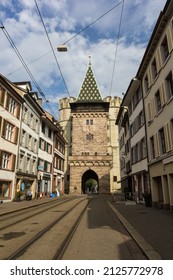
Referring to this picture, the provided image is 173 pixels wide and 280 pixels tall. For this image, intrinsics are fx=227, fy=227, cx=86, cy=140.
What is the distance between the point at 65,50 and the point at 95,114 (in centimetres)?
4842

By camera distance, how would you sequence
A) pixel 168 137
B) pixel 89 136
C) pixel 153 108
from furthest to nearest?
pixel 89 136 < pixel 153 108 < pixel 168 137

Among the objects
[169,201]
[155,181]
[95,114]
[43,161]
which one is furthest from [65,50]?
[95,114]

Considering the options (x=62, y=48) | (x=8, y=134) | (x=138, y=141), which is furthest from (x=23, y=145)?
(x=62, y=48)

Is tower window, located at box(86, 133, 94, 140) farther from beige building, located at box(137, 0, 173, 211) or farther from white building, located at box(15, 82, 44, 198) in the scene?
beige building, located at box(137, 0, 173, 211)

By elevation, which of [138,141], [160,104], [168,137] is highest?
[160,104]

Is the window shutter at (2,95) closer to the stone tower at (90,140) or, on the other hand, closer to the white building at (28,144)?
the white building at (28,144)

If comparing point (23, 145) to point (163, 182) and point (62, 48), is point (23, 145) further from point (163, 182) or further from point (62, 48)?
point (62, 48)

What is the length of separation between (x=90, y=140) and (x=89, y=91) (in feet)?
49.8

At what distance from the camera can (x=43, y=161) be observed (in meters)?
34.3

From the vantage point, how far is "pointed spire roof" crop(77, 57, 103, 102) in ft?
200

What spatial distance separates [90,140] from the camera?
2169 inches

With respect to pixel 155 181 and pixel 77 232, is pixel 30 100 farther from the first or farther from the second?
pixel 77 232

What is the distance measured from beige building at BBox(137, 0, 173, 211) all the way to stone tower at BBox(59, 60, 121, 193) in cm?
2950

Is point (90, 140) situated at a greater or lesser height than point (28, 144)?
greater
